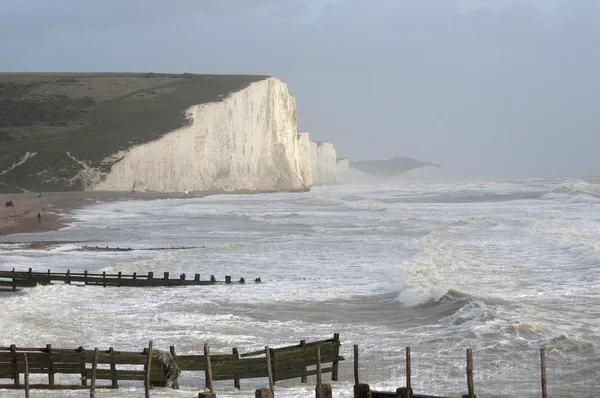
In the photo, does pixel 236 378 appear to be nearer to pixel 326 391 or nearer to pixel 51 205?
pixel 326 391

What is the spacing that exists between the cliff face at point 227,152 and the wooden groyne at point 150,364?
73818 millimetres

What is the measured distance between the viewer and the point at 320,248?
113ft

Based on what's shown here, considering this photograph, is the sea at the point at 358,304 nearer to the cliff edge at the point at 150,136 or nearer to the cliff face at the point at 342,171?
the cliff edge at the point at 150,136

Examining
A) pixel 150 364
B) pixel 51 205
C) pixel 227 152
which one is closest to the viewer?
pixel 150 364

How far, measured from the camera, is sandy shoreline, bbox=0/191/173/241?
147 ft

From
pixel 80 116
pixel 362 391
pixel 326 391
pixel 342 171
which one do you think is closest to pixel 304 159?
pixel 80 116

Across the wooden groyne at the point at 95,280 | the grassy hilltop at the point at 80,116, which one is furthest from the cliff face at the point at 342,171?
the wooden groyne at the point at 95,280

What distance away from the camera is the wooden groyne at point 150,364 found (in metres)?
11.6

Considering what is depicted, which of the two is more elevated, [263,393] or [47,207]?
[47,207]

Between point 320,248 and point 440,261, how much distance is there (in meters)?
6.52

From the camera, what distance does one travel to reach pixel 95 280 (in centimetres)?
2373

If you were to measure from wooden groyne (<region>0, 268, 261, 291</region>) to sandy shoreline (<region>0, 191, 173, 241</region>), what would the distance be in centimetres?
1526

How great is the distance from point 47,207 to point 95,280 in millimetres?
37041

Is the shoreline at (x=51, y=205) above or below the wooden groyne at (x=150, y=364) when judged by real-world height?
above
